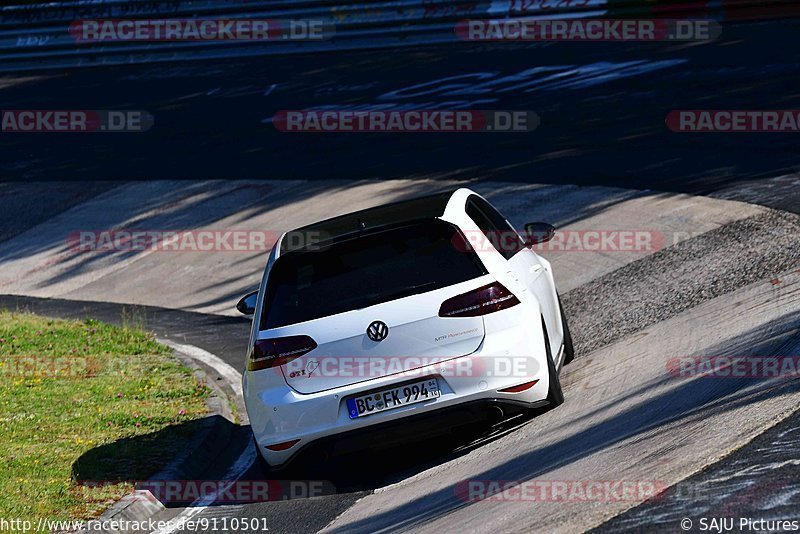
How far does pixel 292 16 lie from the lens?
90.9 ft

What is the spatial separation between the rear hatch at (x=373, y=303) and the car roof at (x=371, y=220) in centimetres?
9

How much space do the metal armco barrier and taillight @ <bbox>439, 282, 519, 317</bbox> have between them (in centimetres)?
1582

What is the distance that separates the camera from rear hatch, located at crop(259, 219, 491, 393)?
25.4 feet

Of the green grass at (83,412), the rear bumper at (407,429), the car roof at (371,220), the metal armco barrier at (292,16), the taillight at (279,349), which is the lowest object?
the green grass at (83,412)

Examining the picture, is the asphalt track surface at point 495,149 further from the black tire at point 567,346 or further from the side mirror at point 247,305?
the side mirror at point 247,305

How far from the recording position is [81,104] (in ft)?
87.4

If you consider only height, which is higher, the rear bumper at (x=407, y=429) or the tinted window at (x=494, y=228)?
the tinted window at (x=494, y=228)

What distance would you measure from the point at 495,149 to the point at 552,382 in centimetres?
1028

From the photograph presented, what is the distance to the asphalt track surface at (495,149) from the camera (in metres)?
8.15

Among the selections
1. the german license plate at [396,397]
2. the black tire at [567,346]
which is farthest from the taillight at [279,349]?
the black tire at [567,346]

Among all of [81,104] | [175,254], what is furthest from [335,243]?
[81,104]

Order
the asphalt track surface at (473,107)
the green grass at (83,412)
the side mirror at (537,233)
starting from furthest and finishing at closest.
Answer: the asphalt track surface at (473,107) → the side mirror at (537,233) → the green grass at (83,412)

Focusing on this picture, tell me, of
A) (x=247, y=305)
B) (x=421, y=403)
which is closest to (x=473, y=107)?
(x=247, y=305)

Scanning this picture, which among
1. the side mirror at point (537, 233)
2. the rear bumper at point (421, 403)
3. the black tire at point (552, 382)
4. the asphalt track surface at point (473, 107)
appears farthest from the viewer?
the asphalt track surface at point (473, 107)
